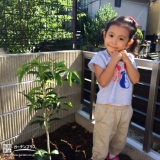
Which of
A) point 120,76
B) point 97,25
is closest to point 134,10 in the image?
point 97,25

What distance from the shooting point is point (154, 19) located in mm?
14859

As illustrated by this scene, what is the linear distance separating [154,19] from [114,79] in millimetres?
15415

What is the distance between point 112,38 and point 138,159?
1342 millimetres

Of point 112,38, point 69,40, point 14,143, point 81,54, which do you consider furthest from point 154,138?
point 69,40

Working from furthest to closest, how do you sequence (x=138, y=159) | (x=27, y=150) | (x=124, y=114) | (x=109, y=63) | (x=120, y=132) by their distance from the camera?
(x=27, y=150) < (x=138, y=159) < (x=120, y=132) < (x=124, y=114) < (x=109, y=63)

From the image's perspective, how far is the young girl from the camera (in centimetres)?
141

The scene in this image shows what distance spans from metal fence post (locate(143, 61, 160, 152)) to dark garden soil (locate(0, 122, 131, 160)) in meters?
0.34

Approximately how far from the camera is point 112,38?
1411 millimetres

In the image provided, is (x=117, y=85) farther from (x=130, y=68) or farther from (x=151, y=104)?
(x=151, y=104)

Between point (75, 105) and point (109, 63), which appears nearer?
point (109, 63)

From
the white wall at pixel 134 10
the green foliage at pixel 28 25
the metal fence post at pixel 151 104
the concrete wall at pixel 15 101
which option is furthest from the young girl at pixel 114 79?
the white wall at pixel 134 10

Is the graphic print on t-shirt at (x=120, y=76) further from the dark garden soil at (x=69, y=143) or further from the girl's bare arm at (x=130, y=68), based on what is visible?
the dark garden soil at (x=69, y=143)

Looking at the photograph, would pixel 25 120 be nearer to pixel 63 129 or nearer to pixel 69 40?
pixel 63 129

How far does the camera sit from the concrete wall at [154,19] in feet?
47.9
